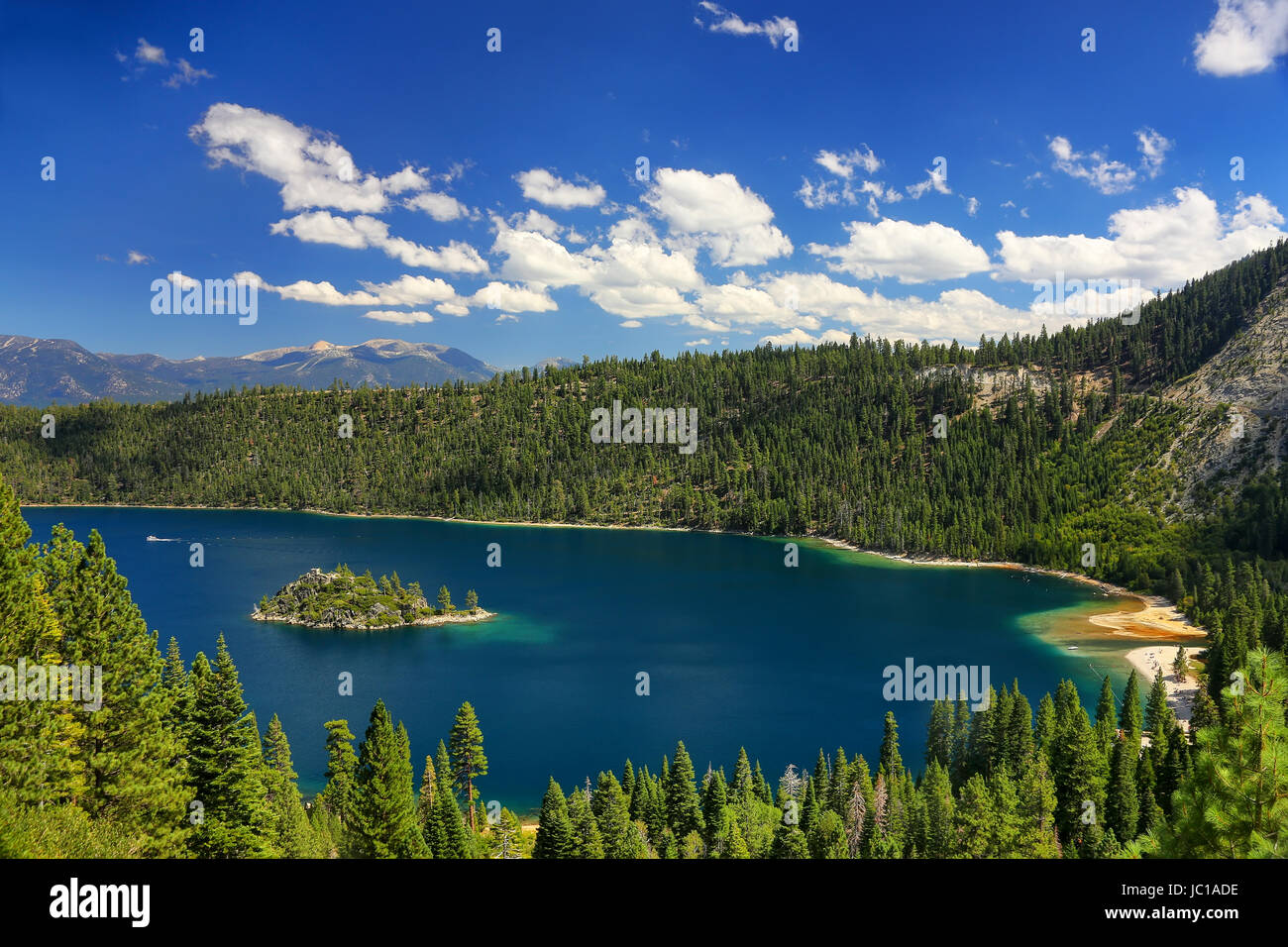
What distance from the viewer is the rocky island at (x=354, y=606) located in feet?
341

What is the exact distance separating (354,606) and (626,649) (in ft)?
131

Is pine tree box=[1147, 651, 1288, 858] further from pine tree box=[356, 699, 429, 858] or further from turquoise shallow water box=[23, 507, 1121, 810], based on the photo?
turquoise shallow water box=[23, 507, 1121, 810]

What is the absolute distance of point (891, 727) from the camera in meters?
53.8

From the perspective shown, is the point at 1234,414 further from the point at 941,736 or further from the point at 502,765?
the point at 502,765

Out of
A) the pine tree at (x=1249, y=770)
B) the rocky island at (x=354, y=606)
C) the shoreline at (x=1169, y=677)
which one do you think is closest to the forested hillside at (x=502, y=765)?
the pine tree at (x=1249, y=770)

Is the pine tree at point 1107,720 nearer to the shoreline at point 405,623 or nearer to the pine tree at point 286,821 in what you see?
the pine tree at point 286,821

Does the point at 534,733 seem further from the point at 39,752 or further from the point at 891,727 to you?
the point at 39,752

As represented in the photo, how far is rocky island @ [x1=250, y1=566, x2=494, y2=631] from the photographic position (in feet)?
341

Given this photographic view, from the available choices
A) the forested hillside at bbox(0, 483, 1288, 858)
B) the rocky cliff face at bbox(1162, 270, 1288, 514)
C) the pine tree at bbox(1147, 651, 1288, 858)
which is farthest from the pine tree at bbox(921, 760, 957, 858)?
the rocky cliff face at bbox(1162, 270, 1288, 514)

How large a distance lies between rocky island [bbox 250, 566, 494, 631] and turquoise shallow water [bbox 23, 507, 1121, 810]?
309cm

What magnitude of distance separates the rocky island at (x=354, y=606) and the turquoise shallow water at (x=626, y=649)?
3.09 meters

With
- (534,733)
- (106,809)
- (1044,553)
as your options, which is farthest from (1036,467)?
(106,809)

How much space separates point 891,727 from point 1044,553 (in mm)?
110945
